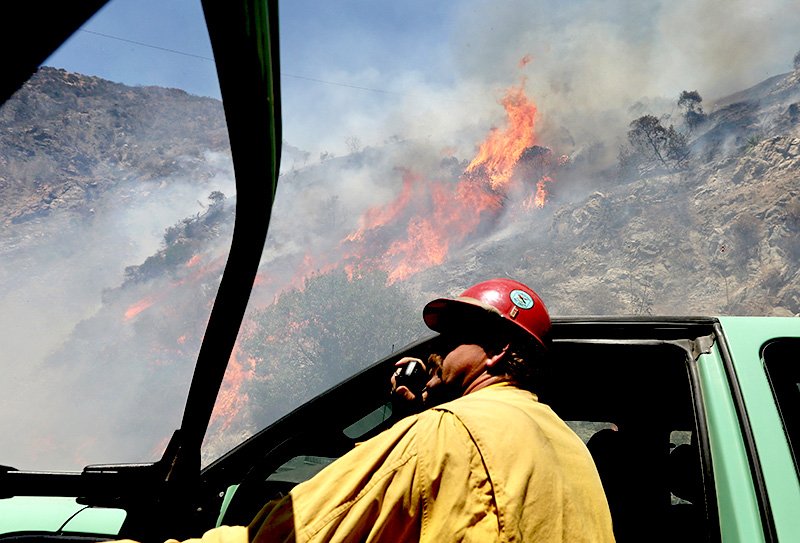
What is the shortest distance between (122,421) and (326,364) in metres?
19.8

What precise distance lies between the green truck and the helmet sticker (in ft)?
1.89

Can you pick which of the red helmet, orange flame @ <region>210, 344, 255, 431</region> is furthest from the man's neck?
orange flame @ <region>210, 344, 255, 431</region>

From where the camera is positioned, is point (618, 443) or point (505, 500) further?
point (618, 443)

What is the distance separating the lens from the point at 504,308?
6.45 feet

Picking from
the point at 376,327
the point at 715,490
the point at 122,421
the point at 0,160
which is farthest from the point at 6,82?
the point at 0,160

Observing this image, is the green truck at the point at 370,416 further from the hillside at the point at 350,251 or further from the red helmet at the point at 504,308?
the hillside at the point at 350,251

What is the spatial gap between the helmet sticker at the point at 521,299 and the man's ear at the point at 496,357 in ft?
0.61

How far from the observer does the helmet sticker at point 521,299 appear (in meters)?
1.99

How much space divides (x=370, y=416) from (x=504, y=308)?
1159 millimetres

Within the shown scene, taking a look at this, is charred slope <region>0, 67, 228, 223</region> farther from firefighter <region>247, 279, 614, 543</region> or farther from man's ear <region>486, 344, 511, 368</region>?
firefighter <region>247, 279, 614, 543</region>

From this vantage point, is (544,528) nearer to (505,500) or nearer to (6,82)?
(505,500)

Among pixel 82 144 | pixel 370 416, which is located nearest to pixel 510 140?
pixel 370 416

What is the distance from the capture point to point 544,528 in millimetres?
1196

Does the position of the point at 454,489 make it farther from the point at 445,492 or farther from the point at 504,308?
the point at 504,308
